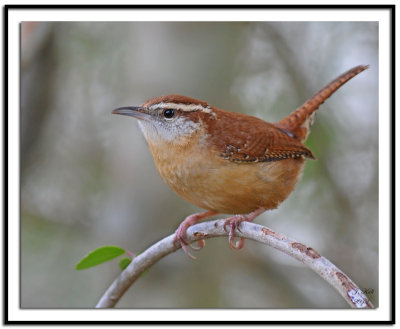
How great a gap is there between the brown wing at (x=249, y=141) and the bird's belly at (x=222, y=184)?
0.26ft

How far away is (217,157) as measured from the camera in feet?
8.93

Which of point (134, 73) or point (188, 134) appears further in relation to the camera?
point (134, 73)

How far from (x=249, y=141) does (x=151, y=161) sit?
1.40m

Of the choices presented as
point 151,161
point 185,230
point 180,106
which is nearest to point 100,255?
point 185,230

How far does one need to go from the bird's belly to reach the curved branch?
0.12 meters

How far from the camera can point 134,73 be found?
4.01m

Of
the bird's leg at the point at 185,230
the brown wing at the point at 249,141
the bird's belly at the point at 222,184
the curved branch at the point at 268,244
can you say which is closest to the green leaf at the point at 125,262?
the curved branch at the point at 268,244

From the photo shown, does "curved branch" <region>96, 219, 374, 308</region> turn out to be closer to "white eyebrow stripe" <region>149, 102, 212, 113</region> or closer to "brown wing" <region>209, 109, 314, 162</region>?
"brown wing" <region>209, 109, 314, 162</region>

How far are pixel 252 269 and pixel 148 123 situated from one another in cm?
202
